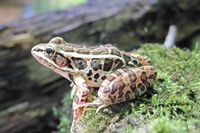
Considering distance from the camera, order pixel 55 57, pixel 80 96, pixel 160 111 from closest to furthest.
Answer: pixel 160 111 < pixel 80 96 < pixel 55 57

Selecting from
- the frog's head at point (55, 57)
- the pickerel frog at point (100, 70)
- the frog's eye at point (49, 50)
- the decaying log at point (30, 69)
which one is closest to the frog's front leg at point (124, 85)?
the pickerel frog at point (100, 70)

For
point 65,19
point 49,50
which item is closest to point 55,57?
point 49,50

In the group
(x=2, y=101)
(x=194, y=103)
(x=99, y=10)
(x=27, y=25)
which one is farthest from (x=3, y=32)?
(x=194, y=103)

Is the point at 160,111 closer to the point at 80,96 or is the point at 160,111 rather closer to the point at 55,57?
the point at 80,96

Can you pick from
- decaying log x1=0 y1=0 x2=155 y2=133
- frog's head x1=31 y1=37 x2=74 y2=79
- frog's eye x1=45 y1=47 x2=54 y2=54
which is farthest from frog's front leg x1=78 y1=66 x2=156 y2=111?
decaying log x1=0 y1=0 x2=155 y2=133

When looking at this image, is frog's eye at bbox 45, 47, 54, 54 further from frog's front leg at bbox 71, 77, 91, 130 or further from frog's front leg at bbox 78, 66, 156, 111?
frog's front leg at bbox 78, 66, 156, 111

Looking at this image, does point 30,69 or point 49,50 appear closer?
point 49,50

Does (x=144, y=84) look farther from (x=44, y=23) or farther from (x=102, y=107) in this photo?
(x=44, y=23)
